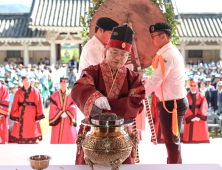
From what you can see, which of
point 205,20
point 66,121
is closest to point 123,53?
point 66,121

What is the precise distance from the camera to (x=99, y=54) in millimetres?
2471

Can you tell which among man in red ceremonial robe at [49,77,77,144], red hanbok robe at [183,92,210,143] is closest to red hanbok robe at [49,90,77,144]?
man in red ceremonial robe at [49,77,77,144]

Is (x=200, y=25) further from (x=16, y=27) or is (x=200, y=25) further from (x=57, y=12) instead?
(x=16, y=27)

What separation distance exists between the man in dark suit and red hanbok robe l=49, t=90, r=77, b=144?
3.77 meters

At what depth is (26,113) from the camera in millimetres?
4816

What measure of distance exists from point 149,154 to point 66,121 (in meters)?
1.59

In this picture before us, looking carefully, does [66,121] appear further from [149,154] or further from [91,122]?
[91,122]

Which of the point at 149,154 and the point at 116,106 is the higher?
the point at 116,106

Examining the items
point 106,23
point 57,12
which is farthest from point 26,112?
point 57,12

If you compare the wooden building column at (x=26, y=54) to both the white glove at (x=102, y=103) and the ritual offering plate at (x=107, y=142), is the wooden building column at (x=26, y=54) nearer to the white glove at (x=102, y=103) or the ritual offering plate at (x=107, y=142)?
the white glove at (x=102, y=103)

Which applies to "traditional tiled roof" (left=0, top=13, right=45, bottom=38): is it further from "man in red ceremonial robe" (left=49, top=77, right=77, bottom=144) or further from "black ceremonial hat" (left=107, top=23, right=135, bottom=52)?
"black ceremonial hat" (left=107, top=23, right=135, bottom=52)

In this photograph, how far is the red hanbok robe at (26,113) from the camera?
15.8 feet

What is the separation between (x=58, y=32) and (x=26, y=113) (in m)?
10.5

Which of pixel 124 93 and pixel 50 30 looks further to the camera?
pixel 50 30
